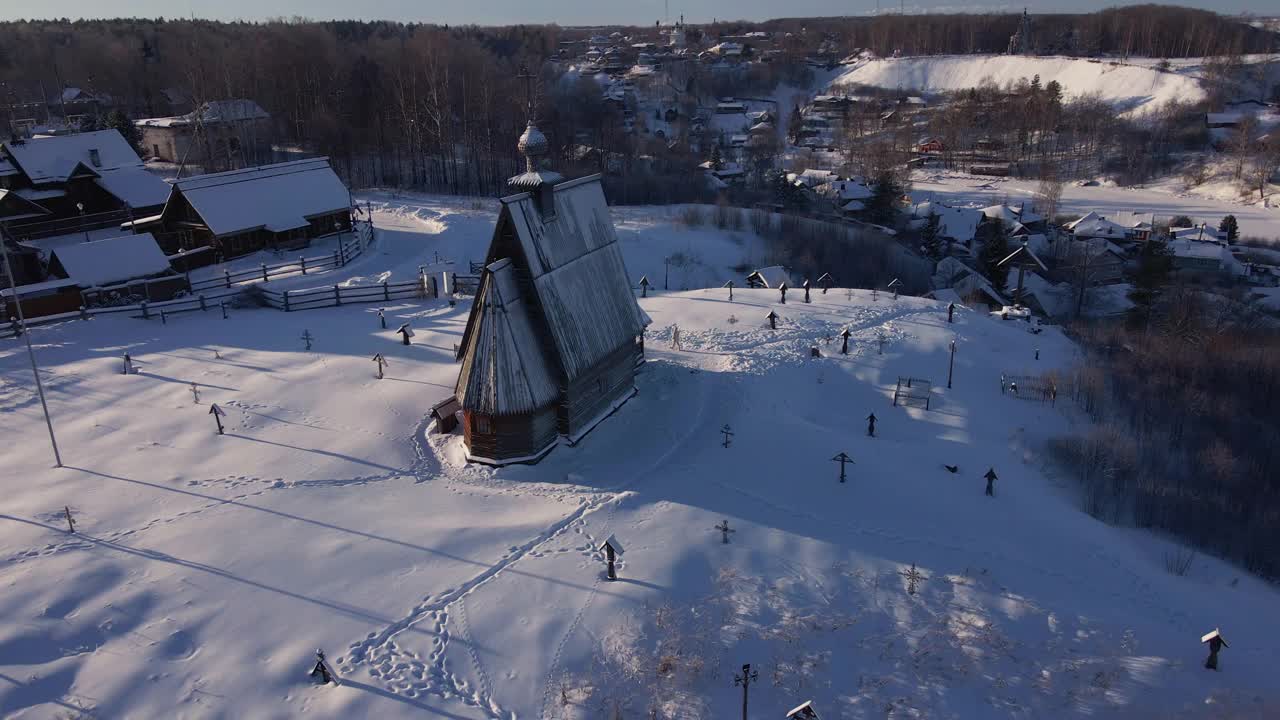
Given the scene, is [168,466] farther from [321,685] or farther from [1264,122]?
[1264,122]

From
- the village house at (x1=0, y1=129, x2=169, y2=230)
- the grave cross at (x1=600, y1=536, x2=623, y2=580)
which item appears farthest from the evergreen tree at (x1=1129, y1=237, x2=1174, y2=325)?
the village house at (x1=0, y1=129, x2=169, y2=230)

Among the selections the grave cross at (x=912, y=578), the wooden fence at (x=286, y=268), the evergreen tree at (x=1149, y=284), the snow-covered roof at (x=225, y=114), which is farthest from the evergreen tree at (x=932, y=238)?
the snow-covered roof at (x=225, y=114)

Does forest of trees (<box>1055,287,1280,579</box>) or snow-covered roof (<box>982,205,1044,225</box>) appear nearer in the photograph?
forest of trees (<box>1055,287,1280,579</box>)

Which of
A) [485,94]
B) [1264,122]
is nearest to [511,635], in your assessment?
[485,94]

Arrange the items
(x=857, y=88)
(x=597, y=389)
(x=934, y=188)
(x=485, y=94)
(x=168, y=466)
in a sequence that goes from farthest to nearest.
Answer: (x=857, y=88) < (x=934, y=188) < (x=485, y=94) < (x=597, y=389) < (x=168, y=466)

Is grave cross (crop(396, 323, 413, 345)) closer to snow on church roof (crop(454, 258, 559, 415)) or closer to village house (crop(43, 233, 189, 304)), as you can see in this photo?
snow on church roof (crop(454, 258, 559, 415))

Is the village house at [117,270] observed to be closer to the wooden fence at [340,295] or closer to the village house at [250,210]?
the wooden fence at [340,295]
